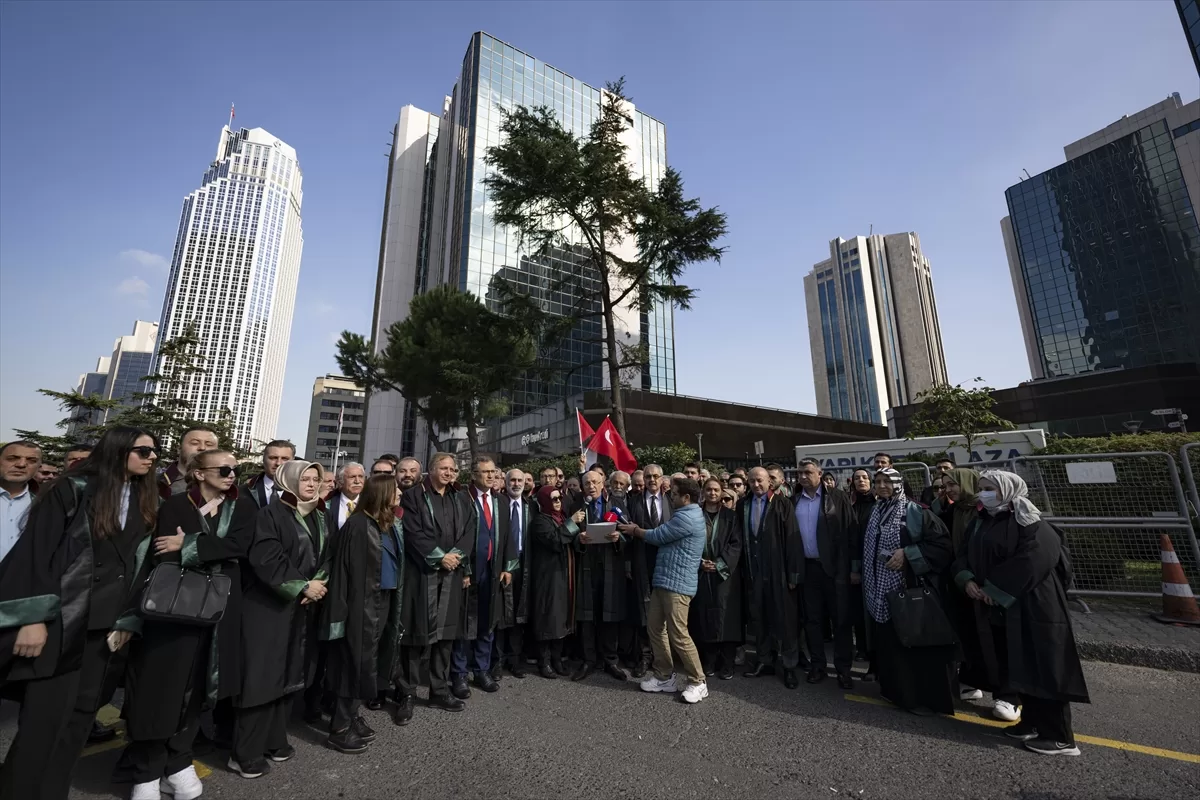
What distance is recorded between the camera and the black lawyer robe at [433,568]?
4.31m

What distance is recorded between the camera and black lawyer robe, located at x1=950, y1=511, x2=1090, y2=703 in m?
3.42

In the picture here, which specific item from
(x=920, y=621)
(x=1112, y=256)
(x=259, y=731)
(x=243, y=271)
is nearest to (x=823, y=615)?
(x=920, y=621)

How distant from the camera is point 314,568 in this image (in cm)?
362

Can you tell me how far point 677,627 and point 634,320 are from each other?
49.4 m

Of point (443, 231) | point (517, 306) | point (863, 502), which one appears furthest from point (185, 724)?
point (443, 231)

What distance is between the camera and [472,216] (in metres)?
49.4

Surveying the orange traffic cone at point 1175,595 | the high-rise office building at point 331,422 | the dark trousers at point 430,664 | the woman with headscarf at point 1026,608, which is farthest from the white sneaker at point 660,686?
the high-rise office building at point 331,422

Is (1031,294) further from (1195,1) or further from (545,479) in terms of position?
(545,479)

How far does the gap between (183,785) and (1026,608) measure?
535 cm

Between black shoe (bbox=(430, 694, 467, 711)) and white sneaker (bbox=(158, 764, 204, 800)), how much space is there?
1.64 metres

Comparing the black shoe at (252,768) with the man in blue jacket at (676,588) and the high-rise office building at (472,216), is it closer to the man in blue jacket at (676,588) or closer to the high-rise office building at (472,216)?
the man in blue jacket at (676,588)

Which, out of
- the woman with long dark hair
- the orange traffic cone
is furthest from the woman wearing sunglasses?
the orange traffic cone

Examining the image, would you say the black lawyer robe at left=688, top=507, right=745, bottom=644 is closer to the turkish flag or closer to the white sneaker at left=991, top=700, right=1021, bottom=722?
the white sneaker at left=991, top=700, right=1021, bottom=722

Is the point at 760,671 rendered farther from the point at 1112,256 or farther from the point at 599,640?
the point at 1112,256
